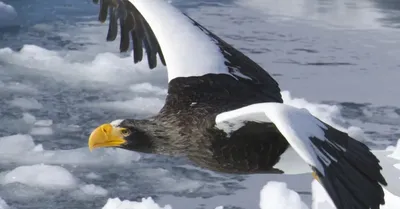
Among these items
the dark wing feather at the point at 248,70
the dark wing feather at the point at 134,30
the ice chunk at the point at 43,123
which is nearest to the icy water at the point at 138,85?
the ice chunk at the point at 43,123

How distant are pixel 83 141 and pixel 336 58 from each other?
19.1 ft

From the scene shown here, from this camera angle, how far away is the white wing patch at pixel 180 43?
16.5 ft

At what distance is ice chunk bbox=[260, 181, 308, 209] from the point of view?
24.8ft

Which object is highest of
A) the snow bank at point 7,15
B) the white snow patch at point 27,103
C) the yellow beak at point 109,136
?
the yellow beak at point 109,136

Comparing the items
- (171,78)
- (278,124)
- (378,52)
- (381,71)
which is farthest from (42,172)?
(378,52)

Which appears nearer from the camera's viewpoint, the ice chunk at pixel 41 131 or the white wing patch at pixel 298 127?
the white wing patch at pixel 298 127

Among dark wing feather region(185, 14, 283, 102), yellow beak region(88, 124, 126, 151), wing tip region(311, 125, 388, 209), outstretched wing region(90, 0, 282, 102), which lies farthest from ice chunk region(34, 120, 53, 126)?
wing tip region(311, 125, 388, 209)

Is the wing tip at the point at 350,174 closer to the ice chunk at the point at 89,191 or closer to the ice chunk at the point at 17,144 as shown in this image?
the ice chunk at the point at 89,191

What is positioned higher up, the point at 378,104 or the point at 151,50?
the point at 151,50

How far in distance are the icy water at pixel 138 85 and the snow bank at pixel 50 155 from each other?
1 cm

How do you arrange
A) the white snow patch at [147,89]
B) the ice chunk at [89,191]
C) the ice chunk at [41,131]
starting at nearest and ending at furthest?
the ice chunk at [89,191]
the ice chunk at [41,131]
the white snow patch at [147,89]

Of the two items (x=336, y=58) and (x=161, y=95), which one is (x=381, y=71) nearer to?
(x=336, y=58)

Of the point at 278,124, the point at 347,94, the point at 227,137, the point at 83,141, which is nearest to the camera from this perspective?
the point at 278,124

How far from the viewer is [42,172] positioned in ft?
28.7
